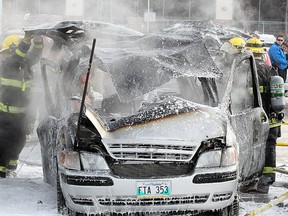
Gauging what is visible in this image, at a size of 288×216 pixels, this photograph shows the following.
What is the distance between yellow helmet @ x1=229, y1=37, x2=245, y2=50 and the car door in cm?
164

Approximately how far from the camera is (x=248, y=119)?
7.15 metres

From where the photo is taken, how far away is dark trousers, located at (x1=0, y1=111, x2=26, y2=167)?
351 inches

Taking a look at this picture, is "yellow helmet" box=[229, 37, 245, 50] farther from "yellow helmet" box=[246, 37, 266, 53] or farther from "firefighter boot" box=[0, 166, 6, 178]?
"firefighter boot" box=[0, 166, 6, 178]

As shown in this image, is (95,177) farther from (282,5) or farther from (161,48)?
(282,5)

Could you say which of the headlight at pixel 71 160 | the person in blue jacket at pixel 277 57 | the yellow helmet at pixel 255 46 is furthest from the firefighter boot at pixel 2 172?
the person in blue jacket at pixel 277 57

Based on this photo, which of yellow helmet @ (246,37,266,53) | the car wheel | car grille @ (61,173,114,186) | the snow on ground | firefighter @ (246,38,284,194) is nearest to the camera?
car grille @ (61,173,114,186)

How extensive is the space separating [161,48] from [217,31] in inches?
41.6

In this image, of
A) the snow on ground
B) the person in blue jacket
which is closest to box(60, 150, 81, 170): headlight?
the snow on ground

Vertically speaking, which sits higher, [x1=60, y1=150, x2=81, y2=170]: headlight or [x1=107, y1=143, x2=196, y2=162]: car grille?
[x1=107, y1=143, x2=196, y2=162]: car grille

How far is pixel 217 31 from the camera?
8094 millimetres

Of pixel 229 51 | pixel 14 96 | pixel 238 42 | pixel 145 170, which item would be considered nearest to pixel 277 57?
pixel 238 42

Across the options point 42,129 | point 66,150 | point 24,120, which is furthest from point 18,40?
point 66,150

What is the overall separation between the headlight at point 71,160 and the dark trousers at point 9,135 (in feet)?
10.2

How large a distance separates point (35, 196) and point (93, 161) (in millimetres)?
1802
